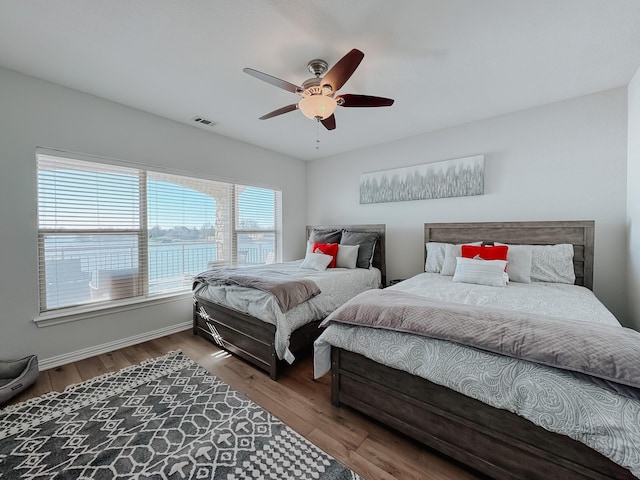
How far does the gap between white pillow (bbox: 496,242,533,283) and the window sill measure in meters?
3.73

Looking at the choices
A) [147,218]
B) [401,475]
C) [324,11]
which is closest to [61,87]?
[147,218]

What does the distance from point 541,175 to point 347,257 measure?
2341 mm

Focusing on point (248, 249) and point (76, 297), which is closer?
point (76, 297)

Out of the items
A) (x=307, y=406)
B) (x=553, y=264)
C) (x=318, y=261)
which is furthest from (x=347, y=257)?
(x=553, y=264)

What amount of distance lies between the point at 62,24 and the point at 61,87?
103 cm

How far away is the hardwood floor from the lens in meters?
1.42

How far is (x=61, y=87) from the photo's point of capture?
2.46 meters

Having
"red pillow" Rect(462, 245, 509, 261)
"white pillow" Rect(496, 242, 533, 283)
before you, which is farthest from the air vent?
"white pillow" Rect(496, 242, 533, 283)

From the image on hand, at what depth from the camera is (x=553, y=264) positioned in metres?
2.57

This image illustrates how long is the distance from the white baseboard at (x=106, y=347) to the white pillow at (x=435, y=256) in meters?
3.10

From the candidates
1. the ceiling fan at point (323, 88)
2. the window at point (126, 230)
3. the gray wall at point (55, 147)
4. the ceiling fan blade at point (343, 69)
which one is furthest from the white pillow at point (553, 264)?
the gray wall at point (55, 147)

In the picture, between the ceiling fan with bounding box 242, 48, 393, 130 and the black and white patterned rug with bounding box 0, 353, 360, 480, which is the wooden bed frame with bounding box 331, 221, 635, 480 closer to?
the black and white patterned rug with bounding box 0, 353, 360, 480

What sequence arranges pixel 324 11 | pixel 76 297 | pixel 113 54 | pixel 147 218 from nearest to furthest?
pixel 324 11 < pixel 113 54 < pixel 76 297 < pixel 147 218

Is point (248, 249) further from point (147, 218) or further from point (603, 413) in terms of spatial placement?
point (603, 413)
